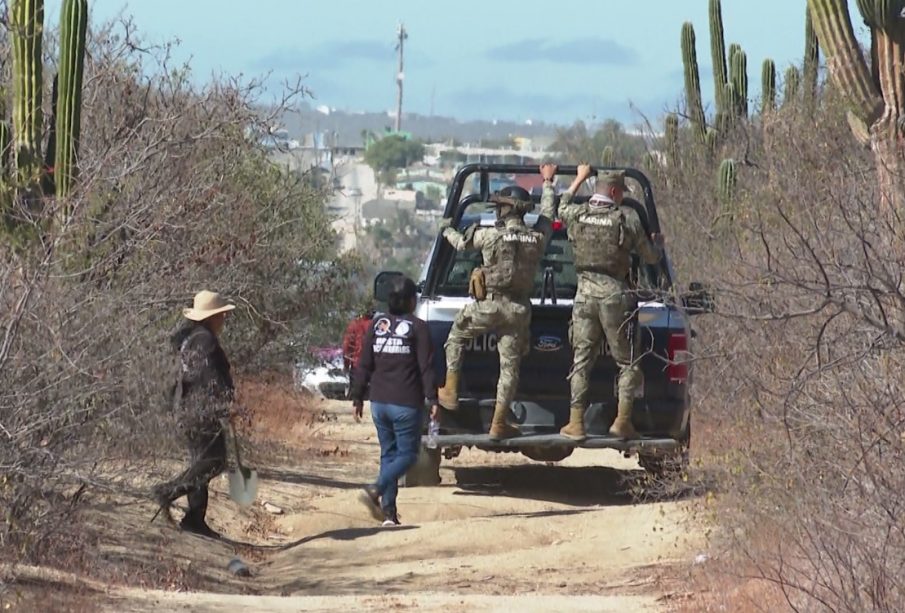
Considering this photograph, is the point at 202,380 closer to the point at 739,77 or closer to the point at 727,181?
the point at 727,181

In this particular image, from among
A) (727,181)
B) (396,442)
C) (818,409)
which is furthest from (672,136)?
(818,409)

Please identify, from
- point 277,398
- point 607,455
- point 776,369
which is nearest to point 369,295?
point 277,398

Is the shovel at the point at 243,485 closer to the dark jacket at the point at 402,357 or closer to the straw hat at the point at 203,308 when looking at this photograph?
the straw hat at the point at 203,308

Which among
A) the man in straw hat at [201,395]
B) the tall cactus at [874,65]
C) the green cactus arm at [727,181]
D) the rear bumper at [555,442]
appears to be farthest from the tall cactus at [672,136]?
the man in straw hat at [201,395]

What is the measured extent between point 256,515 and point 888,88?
210 inches

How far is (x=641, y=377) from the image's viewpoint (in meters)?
11.7

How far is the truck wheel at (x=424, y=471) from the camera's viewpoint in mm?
12664

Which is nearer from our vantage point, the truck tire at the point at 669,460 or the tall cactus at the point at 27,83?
the truck tire at the point at 669,460

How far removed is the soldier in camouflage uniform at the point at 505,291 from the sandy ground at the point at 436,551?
96 cm

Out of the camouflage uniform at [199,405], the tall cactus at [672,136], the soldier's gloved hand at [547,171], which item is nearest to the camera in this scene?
the camouflage uniform at [199,405]

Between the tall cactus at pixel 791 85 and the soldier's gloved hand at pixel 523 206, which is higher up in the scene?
the tall cactus at pixel 791 85

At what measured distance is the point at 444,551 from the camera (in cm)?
1059

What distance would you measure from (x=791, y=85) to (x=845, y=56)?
31.6 feet

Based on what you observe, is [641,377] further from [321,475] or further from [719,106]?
[719,106]
